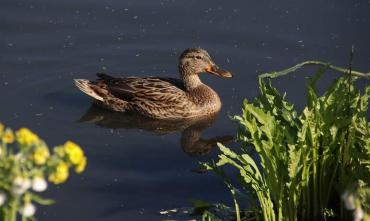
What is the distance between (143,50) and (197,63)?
88 centimetres

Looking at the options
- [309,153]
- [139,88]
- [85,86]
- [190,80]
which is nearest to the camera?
[309,153]

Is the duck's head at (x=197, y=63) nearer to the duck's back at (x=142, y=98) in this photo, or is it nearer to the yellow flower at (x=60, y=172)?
the duck's back at (x=142, y=98)

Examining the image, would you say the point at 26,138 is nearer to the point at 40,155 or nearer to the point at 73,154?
the point at 40,155

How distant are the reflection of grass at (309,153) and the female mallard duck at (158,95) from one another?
3.50 meters

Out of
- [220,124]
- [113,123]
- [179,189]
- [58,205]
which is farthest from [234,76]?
[58,205]

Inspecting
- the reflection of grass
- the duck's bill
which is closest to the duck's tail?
the duck's bill

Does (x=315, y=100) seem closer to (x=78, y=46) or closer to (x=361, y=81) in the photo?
(x=361, y=81)

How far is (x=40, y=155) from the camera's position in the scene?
3.53 metres

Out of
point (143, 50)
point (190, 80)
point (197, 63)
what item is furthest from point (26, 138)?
point (143, 50)

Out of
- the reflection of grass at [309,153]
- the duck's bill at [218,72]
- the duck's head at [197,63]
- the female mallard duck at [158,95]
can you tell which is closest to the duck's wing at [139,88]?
the female mallard duck at [158,95]

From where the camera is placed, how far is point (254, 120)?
6207mm

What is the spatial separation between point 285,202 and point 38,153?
309 centimetres

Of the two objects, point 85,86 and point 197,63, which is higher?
point 197,63

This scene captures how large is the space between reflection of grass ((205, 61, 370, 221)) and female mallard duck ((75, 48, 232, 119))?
350cm
